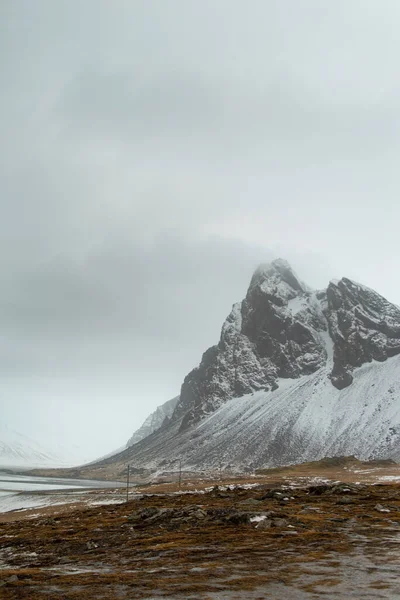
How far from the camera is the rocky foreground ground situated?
49.8ft

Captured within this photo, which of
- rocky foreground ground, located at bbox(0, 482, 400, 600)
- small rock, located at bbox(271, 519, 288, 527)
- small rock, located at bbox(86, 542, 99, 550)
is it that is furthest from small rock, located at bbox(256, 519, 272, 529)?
small rock, located at bbox(86, 542, 99, 550)

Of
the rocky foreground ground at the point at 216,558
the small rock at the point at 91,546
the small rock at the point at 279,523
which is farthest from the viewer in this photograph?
the small rock at the point at 279,523

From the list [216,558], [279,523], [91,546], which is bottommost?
[91,546]

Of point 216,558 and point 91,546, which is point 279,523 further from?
point 91,546

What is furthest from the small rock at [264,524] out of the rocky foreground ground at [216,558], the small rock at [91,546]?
the small rock at [91,546]

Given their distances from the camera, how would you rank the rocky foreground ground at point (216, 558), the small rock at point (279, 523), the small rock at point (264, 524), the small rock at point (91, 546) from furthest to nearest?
the small rock at point (279, 523) → the small rock at point (264, 524) → the small rock at point (91, 546) → the rocky foreground ground at point (216, 558)

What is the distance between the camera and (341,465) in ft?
590

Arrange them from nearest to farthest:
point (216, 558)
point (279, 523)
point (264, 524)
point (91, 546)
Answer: point (216, 558)
point (91, 546)
point (264, 524)
point (279, 523)

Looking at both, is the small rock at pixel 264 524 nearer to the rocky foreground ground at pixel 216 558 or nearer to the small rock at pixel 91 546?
the rocky foreground ground at pixel 216 558

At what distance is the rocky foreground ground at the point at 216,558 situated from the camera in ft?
49.8

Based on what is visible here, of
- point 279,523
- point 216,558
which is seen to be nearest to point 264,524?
point 279,523

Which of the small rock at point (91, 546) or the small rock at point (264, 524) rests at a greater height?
the small rock at point (264, 524)

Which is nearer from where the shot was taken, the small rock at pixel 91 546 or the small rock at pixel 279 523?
the small rock at pixel 91 546

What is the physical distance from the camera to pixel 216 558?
2112 centimetres
